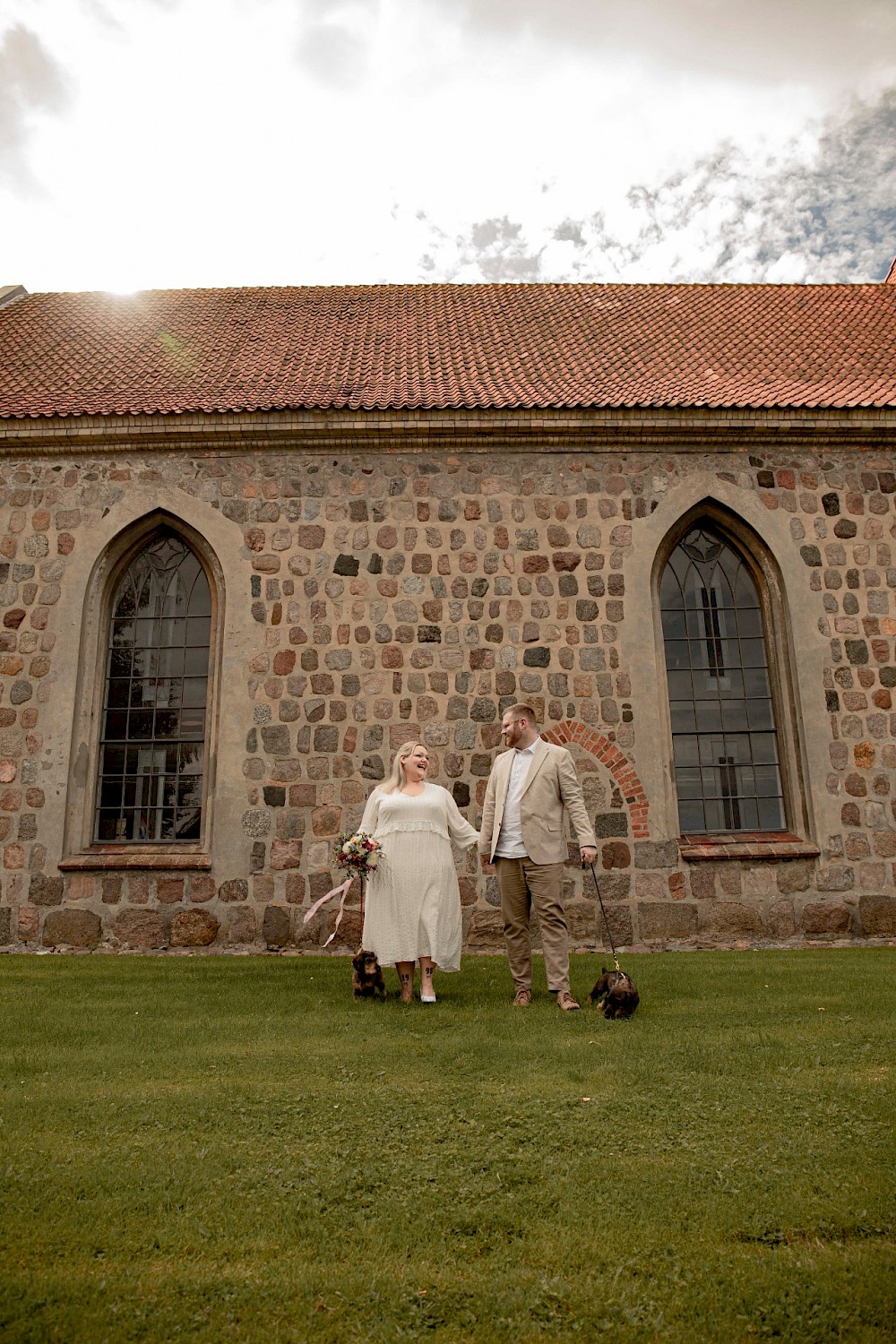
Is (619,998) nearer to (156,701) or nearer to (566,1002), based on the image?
(566,1002)

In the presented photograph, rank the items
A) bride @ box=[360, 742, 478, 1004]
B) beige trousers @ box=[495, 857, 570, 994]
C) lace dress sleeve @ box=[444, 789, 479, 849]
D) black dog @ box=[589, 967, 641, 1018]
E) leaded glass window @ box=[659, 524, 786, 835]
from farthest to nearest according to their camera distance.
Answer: leaded glass window @ box=[659, 524, 786, 835] → lace dress sleeve @ box=[444, 789, 479, 849] → bride @ box=[360, 742, 478, 1004] → beige trousers @ box=[495, 857, 570, 994] → black dog @ box=[589, 967, 641, 1018]

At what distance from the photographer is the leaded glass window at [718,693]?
10.2m

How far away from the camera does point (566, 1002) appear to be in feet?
19.8

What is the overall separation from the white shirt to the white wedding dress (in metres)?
0.25

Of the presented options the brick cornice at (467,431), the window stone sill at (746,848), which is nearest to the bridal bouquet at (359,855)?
the window stone sill at (746,848)

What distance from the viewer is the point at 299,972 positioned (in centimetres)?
798

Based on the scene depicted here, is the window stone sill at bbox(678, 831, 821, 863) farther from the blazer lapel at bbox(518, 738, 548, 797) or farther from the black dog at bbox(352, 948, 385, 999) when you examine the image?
the black dog at bbox(352, 948, 385, 999)

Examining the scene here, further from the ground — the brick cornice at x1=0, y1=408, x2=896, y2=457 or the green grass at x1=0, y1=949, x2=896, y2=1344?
the brick cornice at x1=0, y1=408, x2=896, y2=457

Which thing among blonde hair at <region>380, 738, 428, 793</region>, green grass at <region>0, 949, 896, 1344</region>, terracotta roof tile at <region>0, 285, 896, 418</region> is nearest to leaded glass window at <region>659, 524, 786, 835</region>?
terracotta roof tile at <region>0, 285, 896, 418</region>

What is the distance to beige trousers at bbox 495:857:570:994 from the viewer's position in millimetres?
6242

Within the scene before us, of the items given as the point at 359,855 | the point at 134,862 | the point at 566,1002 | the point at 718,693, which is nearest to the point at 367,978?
the point at 359,855

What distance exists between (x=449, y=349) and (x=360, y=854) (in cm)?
834

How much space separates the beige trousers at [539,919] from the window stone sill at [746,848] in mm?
3503

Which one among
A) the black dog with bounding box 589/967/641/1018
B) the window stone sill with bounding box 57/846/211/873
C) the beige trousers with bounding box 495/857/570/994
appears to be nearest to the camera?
the black dog with bounding box 589/967/641/1018
